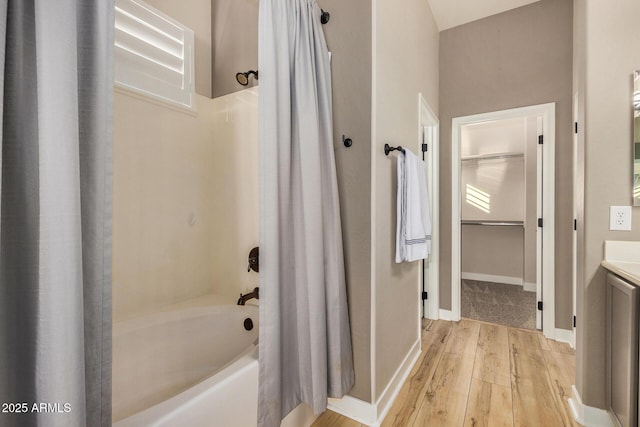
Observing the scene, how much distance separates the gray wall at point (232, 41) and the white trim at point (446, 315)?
2.88m

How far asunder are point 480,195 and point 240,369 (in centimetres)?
496

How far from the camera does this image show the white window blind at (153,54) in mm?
1737

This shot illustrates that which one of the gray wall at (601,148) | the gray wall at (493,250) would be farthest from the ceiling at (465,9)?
the gray wall at (493,250)

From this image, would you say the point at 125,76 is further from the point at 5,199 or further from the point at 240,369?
the point at 240,369

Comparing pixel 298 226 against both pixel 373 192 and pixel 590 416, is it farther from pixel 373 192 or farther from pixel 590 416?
pixel 590 416

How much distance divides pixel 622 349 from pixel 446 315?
182 centimetres

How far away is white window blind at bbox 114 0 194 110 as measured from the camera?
68.4 inches

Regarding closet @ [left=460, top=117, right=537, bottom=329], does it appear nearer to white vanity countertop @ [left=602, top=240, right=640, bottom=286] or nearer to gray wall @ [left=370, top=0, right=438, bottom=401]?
gray wall @ [left=370, top=0, right=438, bottom=401]

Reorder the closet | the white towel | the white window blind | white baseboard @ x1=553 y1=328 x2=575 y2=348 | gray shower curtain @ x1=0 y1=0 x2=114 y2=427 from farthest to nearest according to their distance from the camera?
the closet, white baseboard @ x1=553 y1=328 x2=575 y2=348, the white towel, the white window blind, gray shower curtain @ x1=0 y1=0 x2=114 y2=427

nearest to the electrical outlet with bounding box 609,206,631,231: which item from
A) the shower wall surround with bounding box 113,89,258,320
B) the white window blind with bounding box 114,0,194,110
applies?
the shower wall surround with bounding box 113,89,258,320

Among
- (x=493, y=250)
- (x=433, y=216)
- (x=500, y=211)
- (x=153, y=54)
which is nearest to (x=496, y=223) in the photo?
(x=500, y=211)

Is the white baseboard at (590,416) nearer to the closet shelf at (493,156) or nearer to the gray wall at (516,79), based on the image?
the gray wall at (516,79)

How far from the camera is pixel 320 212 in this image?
146 centimetres

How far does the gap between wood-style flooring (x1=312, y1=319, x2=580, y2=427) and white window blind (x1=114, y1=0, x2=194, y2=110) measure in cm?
228
